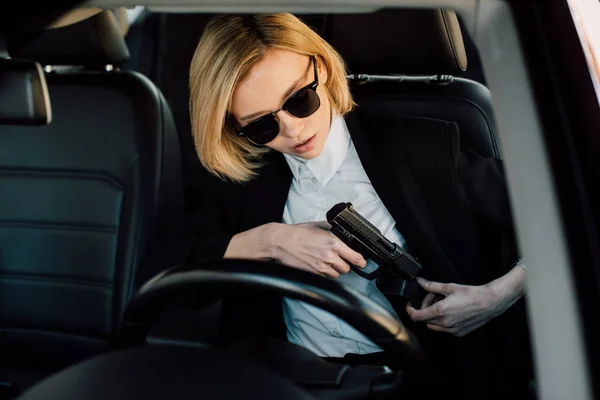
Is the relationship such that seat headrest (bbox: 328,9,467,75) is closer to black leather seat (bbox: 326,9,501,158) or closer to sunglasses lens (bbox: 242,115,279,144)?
black leather seat (bbox: 326,9,501,158)

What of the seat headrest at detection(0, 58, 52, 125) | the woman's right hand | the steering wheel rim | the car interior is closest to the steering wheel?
the steering wheel rim

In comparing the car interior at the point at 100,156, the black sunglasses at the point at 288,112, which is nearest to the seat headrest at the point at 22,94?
the car interior at the point at 100,156

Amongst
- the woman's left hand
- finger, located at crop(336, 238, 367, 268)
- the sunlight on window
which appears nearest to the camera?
the sunlight on window

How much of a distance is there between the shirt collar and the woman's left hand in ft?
0.87

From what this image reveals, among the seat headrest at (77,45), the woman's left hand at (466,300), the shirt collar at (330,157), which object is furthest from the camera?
the seat headrest at (77,45)

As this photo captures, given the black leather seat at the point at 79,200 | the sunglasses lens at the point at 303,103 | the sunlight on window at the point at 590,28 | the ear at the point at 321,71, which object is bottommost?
the black leather seat at the point at 79,200

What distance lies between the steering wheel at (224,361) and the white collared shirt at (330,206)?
0.44 metres

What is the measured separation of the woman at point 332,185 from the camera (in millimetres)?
1150

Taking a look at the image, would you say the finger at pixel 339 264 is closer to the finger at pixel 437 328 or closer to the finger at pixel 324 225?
the finger at pixel 324 225

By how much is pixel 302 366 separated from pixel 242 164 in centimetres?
59

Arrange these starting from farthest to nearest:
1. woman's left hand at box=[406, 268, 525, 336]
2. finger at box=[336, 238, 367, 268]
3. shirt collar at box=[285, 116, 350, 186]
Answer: shirt collar at box=[285, 116, 350, 186] < woman's left hand at box=[406, 268, 525, 336] < finger at box=[336, 238, 367, 268]

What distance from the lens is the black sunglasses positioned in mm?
1124

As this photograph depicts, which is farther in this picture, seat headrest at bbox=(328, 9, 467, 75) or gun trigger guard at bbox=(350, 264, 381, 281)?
seat headrest at bbox=(328, 9, 467, 75)

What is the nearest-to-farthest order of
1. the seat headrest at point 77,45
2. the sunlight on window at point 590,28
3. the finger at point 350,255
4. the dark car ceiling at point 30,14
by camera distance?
the sunlight on window at point 590,28
the dark car ceiling at point 30,14
the finger at point 350,255
the seat headrest at point 77,45
